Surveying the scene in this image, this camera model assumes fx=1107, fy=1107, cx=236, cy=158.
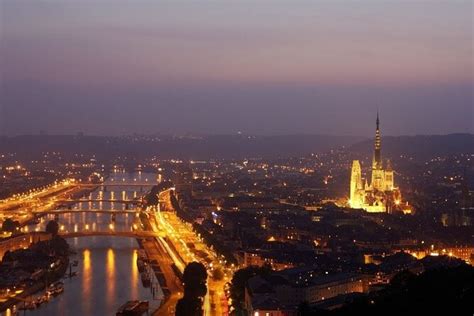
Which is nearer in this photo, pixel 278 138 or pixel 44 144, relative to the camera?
pixel 44 144

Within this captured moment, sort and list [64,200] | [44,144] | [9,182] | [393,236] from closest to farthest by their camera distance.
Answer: [393,236] → [64,200] → [9,182] → [44,144]

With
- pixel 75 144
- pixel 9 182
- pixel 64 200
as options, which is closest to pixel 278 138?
pixel 75 144

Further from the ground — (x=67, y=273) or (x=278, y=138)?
(x=278, y=138)

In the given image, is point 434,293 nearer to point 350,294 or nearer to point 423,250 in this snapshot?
point 350,294

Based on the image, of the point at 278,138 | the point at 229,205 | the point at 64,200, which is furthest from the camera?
the point at 278,138

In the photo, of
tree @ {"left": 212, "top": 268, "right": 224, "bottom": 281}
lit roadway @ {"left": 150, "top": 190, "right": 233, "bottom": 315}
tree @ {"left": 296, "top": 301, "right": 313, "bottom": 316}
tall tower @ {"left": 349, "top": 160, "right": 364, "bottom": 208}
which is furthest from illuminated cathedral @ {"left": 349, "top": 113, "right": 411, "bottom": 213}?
tree @ {"left": 296, "top": 301, "right": 313, "bottom": 316}

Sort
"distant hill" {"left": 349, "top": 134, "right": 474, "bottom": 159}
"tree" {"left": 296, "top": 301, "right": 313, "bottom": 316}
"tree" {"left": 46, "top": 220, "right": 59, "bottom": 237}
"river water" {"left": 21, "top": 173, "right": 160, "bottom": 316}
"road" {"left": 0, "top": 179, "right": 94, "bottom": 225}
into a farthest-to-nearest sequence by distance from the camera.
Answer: "distant hill" {"left": 349, "top": 134, "right": 474, "bottom": 159}
"road" {"left": 0, "top": 179, "right": 94, "bottom": 225}
"tree" {"left": 46, "top": 220, "right": 59, "bottom": 237}
"river water" {"left": 21, "top": 173, "right": 160, "bottom": 316}
"tree" {"left": 296, "top": 301, "right": 313, "bottom": 316}

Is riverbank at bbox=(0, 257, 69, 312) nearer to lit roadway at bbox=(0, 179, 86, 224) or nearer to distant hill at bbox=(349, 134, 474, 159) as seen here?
lit roadway at bbox=(0, 179, 86, 224)
